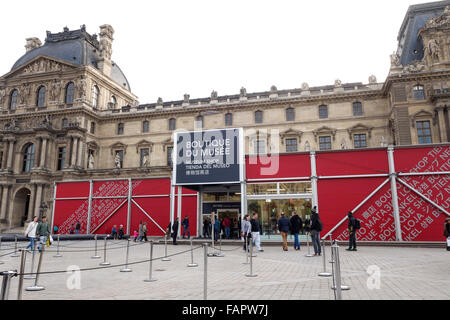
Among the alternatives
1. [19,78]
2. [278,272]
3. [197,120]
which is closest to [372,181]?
[278,272]

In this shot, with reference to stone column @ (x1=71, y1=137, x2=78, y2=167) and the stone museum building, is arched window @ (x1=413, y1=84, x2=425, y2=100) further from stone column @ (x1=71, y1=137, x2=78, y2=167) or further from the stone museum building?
stone column @ (x1=71, y1=137, x2=78, y2=167)

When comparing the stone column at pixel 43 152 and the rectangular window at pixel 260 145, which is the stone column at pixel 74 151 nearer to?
the stone column at pixel 43 152

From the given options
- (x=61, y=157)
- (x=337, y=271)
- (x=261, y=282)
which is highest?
(x=61, y=157)

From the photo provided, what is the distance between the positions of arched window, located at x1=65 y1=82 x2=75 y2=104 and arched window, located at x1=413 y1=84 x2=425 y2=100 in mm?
44015

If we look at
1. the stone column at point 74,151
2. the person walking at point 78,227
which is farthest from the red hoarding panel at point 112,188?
the stone column at point 74,151

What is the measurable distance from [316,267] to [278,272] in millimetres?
1576

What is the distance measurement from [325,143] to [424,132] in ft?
35.1

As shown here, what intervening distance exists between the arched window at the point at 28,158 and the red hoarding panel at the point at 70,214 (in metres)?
26.6

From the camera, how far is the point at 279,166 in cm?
1917

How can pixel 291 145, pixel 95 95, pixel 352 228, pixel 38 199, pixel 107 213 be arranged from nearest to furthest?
pixel 352 228 → pixel 107 213 → pixel 291 145 → pixel 38 199 → pixel 95 95

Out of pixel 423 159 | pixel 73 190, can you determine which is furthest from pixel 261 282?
pixel 73 190

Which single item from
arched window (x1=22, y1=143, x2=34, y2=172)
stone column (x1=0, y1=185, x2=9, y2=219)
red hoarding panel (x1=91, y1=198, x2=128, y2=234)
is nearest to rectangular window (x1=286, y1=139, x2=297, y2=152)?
red hoarding panel (x1=91, y1=198, x2=128, y2=234)

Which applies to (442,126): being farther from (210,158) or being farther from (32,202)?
(32,202)

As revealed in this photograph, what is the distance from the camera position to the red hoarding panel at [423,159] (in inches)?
673
